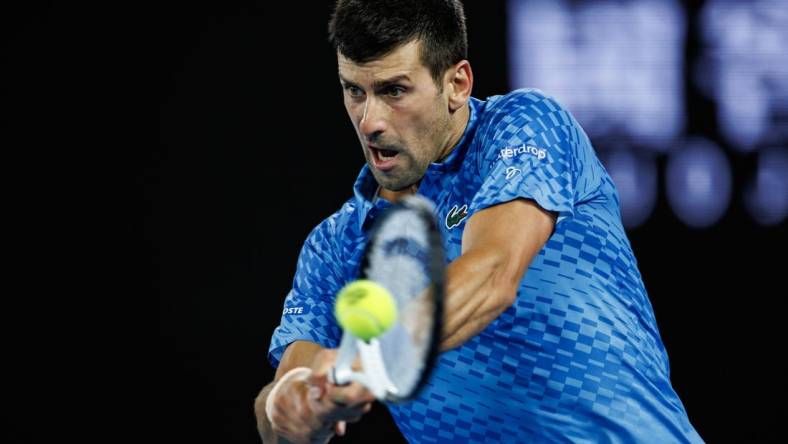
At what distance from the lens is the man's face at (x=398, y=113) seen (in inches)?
98.4

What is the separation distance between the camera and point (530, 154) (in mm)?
2266

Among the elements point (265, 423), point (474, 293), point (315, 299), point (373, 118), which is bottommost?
point (265, 423)

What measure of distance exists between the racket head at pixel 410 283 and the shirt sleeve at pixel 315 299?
0.93m

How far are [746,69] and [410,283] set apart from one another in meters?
2.84

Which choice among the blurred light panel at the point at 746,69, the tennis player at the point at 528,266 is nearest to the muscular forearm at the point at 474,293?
the tennis player at the point at 528,266

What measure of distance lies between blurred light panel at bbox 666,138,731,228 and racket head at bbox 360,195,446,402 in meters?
2.59

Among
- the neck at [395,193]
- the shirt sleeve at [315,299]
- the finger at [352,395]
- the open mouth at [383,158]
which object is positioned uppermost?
the open mouth at [383,158]

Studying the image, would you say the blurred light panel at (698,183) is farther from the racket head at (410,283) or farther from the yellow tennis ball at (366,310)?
the yellow tennis ball at (366,310)

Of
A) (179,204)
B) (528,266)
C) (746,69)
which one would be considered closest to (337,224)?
(528,266)

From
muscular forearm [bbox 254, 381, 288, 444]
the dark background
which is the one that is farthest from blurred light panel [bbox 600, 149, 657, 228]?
muscular forearm [bbox 254, 381, 288, 444]

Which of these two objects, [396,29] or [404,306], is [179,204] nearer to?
[396,29]

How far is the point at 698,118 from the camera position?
424cm

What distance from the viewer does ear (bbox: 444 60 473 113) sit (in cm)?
263

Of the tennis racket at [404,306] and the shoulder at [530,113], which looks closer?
the tennis racket at [404,306]
